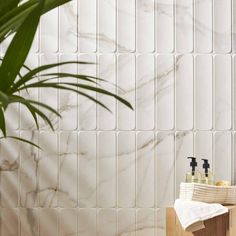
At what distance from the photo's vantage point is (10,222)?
2.48 metres

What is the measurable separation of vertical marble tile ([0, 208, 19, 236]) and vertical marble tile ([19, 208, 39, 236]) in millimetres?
24

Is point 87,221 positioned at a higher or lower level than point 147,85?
lower

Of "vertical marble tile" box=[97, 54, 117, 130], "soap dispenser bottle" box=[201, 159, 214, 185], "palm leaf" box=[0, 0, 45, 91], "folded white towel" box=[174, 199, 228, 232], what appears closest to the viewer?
"palm leaf" box=[0, 0, 45, 91]

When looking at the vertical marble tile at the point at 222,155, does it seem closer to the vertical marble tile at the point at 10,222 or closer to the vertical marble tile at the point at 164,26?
the vertical marble tile at the point at 164,26

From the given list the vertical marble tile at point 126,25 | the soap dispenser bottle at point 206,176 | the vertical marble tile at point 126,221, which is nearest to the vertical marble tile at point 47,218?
the vertical marble tile at point 126,221

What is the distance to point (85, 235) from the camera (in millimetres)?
2479

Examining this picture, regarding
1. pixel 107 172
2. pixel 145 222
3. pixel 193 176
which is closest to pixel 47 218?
pixel 107 172

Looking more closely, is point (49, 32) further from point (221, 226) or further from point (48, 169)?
point (221, 226)

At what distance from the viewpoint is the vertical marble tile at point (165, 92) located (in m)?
2.46

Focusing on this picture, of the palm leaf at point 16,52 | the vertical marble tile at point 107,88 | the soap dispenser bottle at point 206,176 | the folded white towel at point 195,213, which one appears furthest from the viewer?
the vertical marble tile at point 107,88

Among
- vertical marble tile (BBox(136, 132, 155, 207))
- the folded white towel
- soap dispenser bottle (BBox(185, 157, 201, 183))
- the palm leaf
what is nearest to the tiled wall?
vertical marble tile (BBox(136, 132, 155, 207))

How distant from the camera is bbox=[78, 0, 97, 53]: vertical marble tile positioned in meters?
2.47

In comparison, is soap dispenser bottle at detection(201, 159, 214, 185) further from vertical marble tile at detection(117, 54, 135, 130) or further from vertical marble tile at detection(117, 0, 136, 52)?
vertical marble tile at detection(117, 0, 136, 52)

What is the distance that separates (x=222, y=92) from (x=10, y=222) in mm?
1111
